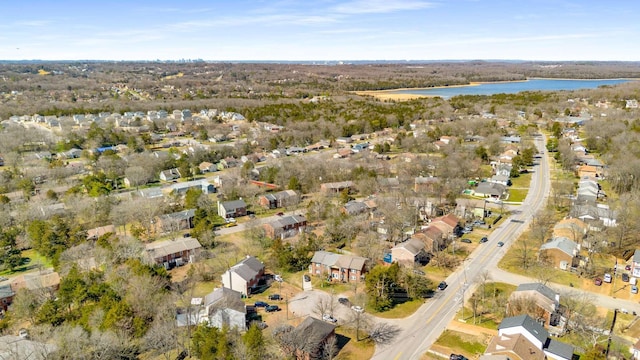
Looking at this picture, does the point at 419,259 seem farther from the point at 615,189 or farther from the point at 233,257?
the point at 615,189

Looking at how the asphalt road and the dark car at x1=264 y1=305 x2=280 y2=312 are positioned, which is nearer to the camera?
the asphalt road

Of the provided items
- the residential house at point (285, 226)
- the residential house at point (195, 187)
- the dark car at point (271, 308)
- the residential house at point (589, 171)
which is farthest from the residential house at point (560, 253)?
the residential house at point (195, 187)

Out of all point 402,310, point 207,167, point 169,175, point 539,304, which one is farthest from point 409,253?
point 207,167

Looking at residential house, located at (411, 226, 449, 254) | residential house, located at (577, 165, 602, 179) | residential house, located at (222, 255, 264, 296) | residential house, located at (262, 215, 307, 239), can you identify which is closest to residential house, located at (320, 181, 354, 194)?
residential house, located at (262, 215, 307, 239)

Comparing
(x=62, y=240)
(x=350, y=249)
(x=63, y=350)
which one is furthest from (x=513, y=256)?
(x=62, y=240)

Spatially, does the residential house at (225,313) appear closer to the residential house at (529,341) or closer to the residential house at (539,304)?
the residential house at (529,341)

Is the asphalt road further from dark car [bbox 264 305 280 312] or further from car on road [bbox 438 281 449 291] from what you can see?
dark car [bbox 264 305 280 312]

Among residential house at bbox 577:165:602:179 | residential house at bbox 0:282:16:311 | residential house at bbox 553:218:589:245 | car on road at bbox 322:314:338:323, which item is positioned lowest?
residential house at bbox 0:282:16:311
